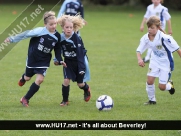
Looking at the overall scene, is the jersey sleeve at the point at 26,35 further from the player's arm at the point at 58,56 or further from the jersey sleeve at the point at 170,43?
the jersey sleeve at the point at 170,43

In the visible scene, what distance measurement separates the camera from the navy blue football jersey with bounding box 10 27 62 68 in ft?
26.6

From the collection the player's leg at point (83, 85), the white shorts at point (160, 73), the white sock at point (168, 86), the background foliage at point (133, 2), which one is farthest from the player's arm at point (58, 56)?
the background foliage at point (133, 2)

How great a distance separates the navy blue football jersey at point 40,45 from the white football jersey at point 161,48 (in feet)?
4.67

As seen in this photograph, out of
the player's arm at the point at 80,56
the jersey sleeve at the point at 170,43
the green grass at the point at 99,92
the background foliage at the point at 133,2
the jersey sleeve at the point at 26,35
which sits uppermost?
the background foliage at the point at 133,2

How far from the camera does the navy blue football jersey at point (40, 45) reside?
8.10 meters

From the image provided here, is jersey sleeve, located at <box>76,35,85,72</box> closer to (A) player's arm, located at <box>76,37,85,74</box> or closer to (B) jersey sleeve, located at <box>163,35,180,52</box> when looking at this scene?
(A) player's arm, located at <box>76,37,85,74</box>

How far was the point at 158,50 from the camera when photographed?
27.1 feet

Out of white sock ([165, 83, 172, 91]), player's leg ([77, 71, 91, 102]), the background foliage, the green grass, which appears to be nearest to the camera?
the green grass

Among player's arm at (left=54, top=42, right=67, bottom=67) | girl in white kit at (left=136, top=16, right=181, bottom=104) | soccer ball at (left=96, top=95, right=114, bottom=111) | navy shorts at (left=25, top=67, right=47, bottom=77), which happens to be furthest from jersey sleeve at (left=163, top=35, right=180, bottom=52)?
navy shorts at (left=25, top=67, right=47, bottom=77)

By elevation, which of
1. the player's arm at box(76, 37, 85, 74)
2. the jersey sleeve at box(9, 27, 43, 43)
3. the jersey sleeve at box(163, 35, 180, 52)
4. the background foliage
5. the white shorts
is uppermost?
the background foliage

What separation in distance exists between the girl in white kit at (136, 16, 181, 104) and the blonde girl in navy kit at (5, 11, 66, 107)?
144 centimetres

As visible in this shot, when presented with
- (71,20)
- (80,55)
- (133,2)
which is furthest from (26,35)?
(133,2)

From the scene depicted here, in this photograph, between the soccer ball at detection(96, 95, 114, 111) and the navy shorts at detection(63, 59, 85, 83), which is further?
the navy shorts at detection(63, 59, 85, 83)

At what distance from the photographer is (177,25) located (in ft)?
74.8
